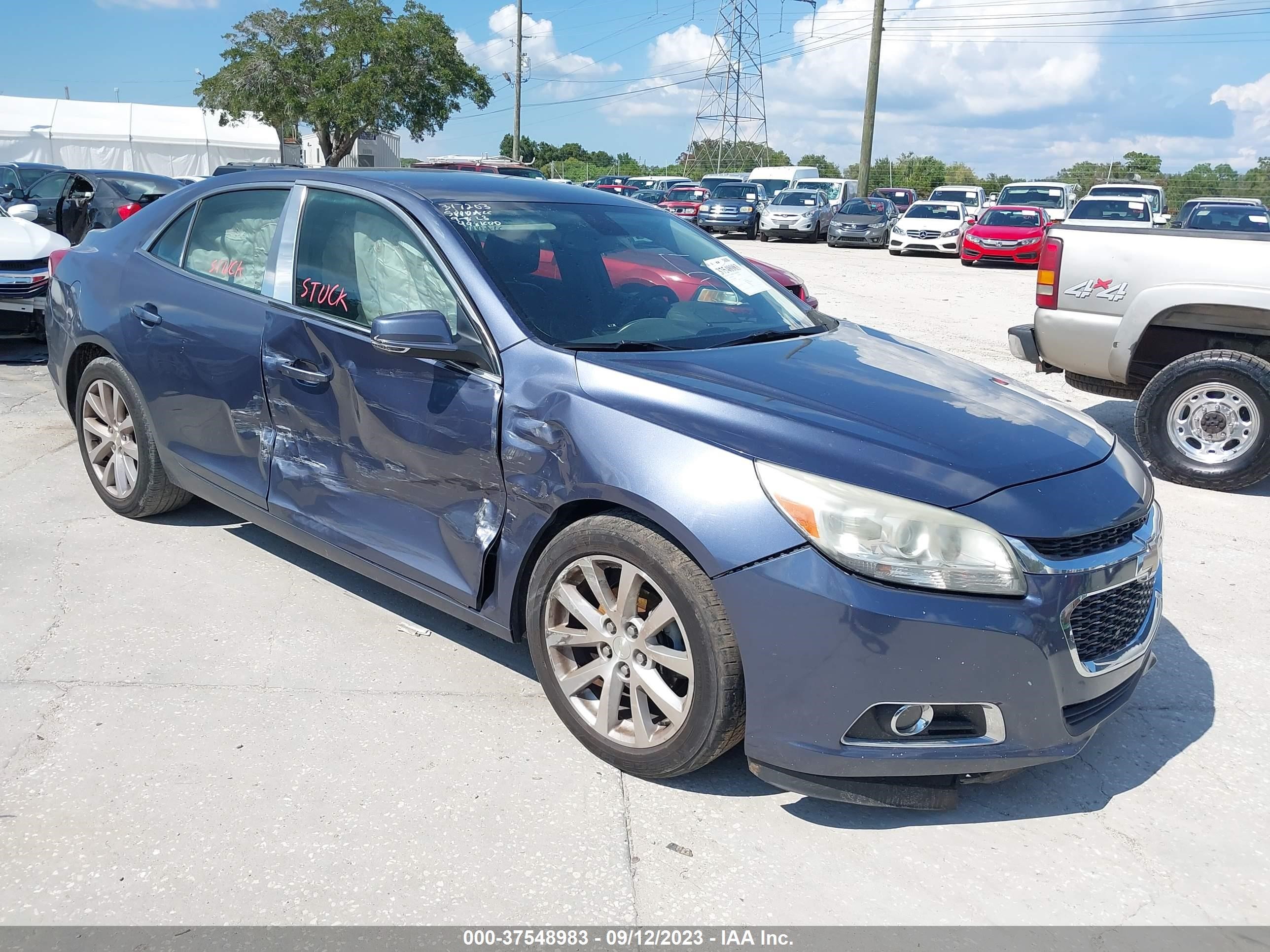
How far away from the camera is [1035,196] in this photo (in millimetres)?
26281

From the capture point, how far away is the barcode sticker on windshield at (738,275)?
420 cm

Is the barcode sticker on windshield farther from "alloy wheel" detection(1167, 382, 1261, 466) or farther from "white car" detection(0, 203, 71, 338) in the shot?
"white car" detection(0, 203, 71, 338)

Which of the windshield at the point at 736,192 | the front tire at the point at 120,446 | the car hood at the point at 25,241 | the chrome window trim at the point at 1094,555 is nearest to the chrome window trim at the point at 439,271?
the front tire at the point at 120,446

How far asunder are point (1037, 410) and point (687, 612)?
58.8 inches

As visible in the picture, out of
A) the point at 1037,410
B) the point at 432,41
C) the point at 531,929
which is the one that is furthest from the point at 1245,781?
the point at 432,41

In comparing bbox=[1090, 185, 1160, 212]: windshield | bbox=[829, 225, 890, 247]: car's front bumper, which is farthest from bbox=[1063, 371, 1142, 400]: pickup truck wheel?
bbox=[829, 225, 890, 247]: car's front bumper

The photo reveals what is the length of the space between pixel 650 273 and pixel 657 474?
136 centimetres

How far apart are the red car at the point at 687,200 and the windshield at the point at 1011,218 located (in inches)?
335

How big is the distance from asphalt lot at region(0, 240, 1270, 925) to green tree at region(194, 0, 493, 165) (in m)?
39.1

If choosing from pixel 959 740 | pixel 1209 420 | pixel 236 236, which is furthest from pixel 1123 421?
pixel 236 236

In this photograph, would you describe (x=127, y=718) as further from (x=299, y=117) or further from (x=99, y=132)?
(x=99, y=132)

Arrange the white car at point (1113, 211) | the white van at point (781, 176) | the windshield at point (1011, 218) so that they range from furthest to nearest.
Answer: the white van at point (781, 176) < the windshield at point (1011, 218) < the white car at point (1113, 211)

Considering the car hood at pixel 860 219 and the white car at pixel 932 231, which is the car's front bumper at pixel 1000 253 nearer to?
the white car at pixel 932 231

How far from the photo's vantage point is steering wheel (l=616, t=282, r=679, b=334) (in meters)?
3.60
